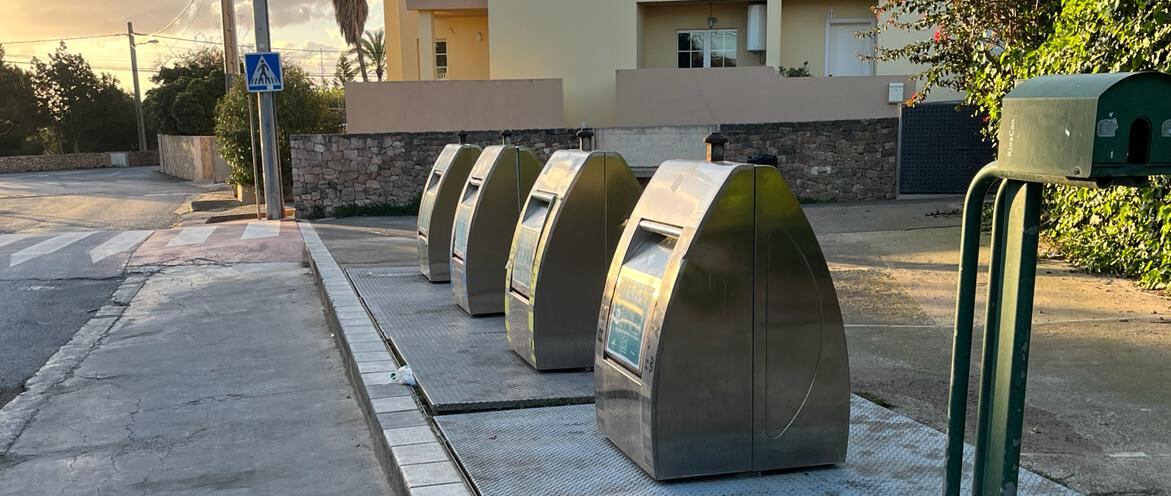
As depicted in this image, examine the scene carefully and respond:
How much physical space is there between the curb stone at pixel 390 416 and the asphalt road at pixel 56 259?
7.19 ft

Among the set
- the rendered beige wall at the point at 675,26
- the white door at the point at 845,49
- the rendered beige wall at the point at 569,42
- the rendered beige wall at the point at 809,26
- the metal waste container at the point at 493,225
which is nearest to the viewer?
the metal waste container at the point at 493,225

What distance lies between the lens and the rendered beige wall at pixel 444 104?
59.9ft

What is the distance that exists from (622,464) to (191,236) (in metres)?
11.9

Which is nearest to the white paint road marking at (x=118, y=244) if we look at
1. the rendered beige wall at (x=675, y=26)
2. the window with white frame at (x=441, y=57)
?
the window with white frame at (x=441, y=57)

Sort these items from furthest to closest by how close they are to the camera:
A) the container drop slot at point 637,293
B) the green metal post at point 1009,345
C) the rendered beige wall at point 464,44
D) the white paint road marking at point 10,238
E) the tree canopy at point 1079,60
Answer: the rendered beige wall at point 464,44
the white paint road marking at point 10,238
the tree canopy at point 1079,60
the container drop slot at point 637,293
the green metal post at point 1009,345

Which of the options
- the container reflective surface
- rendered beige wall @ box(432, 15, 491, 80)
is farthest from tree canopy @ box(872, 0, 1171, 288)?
rendered beige wall @ box(432, 15, 491, 80)

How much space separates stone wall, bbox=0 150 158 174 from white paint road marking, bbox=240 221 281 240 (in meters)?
33.5

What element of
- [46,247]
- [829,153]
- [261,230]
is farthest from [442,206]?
[829,153]

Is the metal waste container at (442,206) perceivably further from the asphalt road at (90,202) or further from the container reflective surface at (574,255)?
the asphalt road at (90,202)

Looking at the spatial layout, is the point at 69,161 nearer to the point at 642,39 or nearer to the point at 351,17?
the point at 351,17

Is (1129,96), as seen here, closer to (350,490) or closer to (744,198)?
(744,198)

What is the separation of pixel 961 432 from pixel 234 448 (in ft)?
12.3

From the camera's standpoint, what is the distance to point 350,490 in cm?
433

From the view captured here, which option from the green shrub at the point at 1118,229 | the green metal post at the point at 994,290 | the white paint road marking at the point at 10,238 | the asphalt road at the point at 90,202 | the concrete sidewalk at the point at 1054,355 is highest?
the green metal post at the point at 994,290
